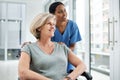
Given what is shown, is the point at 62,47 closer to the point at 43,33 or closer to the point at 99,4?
the point at 43,33

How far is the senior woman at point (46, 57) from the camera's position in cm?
156

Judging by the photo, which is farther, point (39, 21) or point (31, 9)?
point (31, 9)

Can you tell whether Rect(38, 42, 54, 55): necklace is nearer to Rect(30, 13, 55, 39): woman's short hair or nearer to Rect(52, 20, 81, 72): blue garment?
Rect(30, 13, 55, 39): woman's short hair

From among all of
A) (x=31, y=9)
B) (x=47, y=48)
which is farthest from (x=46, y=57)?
(x=31, y=9)

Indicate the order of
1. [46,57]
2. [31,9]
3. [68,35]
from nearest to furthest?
[46,57] → [68,35] → [31,9]

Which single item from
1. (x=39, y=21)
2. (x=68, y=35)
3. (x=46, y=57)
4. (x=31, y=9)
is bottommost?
(x=46, y=57)

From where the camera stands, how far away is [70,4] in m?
5.39

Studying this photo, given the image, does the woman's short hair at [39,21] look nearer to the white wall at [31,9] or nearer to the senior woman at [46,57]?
the senior woman at [46,57]

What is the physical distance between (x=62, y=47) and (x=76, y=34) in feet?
1.53

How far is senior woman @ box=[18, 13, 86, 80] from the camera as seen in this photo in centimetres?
156

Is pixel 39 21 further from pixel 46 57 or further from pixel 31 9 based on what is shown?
pixel 31 9

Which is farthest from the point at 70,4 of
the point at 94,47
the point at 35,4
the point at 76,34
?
the point at 35,4

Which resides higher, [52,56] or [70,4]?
[70,4]

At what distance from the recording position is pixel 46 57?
1568mm
